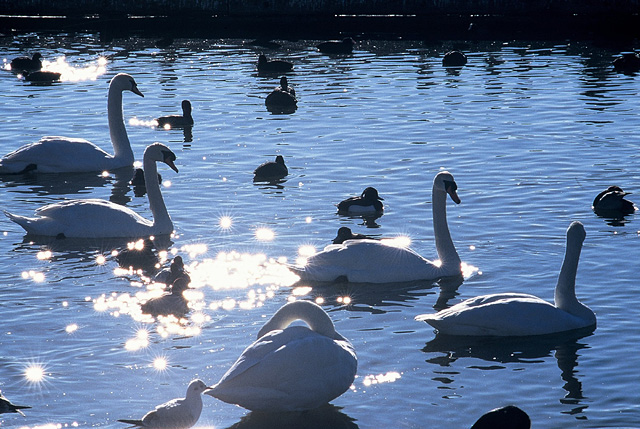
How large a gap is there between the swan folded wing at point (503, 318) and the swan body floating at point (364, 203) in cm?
532

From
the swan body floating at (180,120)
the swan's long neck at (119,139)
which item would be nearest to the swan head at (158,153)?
the swan's long neck at (119,139)

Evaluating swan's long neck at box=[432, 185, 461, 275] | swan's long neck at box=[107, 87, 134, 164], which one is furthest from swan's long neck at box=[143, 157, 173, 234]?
swan's long neck at box=[107, 87, 134, 164]

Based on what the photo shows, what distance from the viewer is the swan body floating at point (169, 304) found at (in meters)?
12.3

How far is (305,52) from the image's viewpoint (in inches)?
1555

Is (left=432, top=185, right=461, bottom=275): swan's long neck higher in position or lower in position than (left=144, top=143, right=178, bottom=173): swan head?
lower

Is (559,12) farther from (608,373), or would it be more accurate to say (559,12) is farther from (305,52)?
(608,373)

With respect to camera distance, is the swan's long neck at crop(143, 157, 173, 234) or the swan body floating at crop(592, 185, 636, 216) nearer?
the swan's long neck at crop(143, 157, 173, 234)

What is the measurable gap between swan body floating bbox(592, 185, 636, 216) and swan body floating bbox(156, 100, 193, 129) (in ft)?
38.5

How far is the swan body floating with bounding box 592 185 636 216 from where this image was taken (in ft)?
54.2

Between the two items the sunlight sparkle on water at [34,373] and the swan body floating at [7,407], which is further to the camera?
the sunlight sparkle on water at [34,373]

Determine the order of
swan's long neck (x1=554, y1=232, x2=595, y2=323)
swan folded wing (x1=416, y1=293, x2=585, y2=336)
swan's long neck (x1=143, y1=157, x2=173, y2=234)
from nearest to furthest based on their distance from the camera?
1. swan folded wing (x1=416, y1=293, x2=585, y2=336)
2. swan's long neck (x1=554, y1=232, x2=595, y2=323)
3. swan's long neck (x1=143, y1=157, x2=173, y2=234)

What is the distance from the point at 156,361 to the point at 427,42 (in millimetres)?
31789

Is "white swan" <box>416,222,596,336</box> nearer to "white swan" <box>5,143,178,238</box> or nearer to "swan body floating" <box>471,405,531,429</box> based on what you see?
"swan body floating" <box>471,405,531,429</box>

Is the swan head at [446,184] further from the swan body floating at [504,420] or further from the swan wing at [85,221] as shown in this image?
the swan body floating at [504,420]
